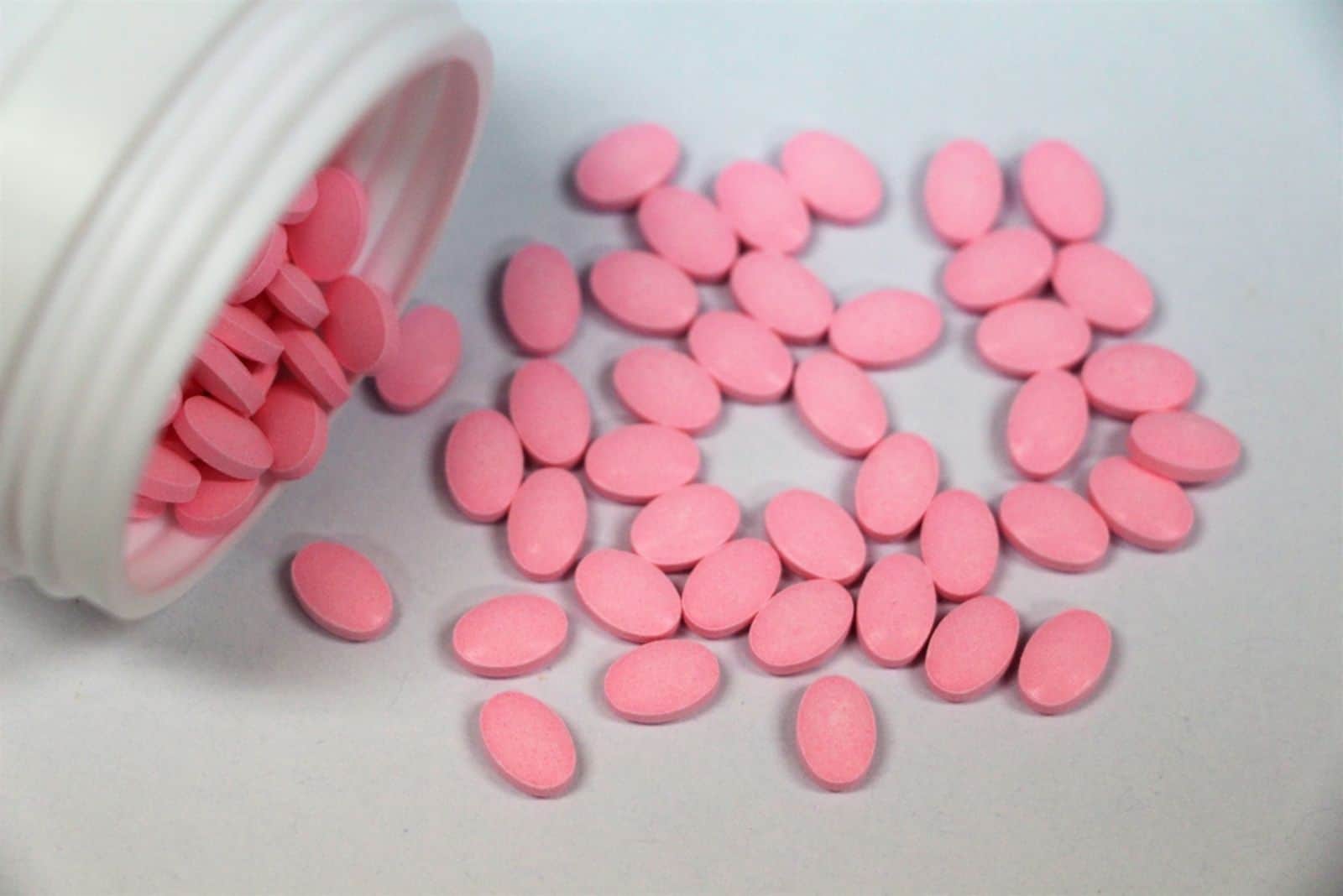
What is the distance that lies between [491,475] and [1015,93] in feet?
1.83

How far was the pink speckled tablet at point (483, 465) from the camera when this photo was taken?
103cm

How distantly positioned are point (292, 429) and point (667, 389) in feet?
0.86

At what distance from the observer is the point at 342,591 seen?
97 centimetres

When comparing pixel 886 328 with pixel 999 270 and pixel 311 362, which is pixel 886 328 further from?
pixel 311 362

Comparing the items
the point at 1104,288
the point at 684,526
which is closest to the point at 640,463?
the point at 684,526

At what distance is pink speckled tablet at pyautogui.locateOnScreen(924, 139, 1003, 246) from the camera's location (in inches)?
46.5

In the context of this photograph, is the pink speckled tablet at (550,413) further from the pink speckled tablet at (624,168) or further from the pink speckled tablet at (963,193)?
the pink speckled tablet at (963,193)

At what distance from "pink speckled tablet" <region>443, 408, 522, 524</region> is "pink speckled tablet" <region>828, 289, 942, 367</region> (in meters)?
0.25

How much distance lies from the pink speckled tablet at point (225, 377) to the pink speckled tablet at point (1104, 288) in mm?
593

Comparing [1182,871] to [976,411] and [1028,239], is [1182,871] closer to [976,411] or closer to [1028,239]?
[976,411]

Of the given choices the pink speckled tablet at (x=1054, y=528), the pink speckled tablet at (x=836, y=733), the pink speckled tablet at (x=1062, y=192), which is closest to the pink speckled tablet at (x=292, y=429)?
the pink speckled tablet at (x=836, y=733)

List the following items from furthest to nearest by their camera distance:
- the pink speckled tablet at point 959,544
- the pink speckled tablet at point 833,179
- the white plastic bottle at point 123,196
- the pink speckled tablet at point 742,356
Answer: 1. the pink speckled tablet at point 833,179
2. the pink speckled tablet at point 742,356
3. the pink speckled tablet at point 959,544
4. the white plastic bottle at point 123,196

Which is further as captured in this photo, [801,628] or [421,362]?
[421,362]

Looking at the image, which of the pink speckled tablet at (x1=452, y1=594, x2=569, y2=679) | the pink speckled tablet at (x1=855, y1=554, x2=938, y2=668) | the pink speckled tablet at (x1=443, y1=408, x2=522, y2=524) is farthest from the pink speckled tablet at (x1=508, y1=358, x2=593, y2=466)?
the pink speckled tablet at (x1=855, y1=554, x2=938, y2=668)
